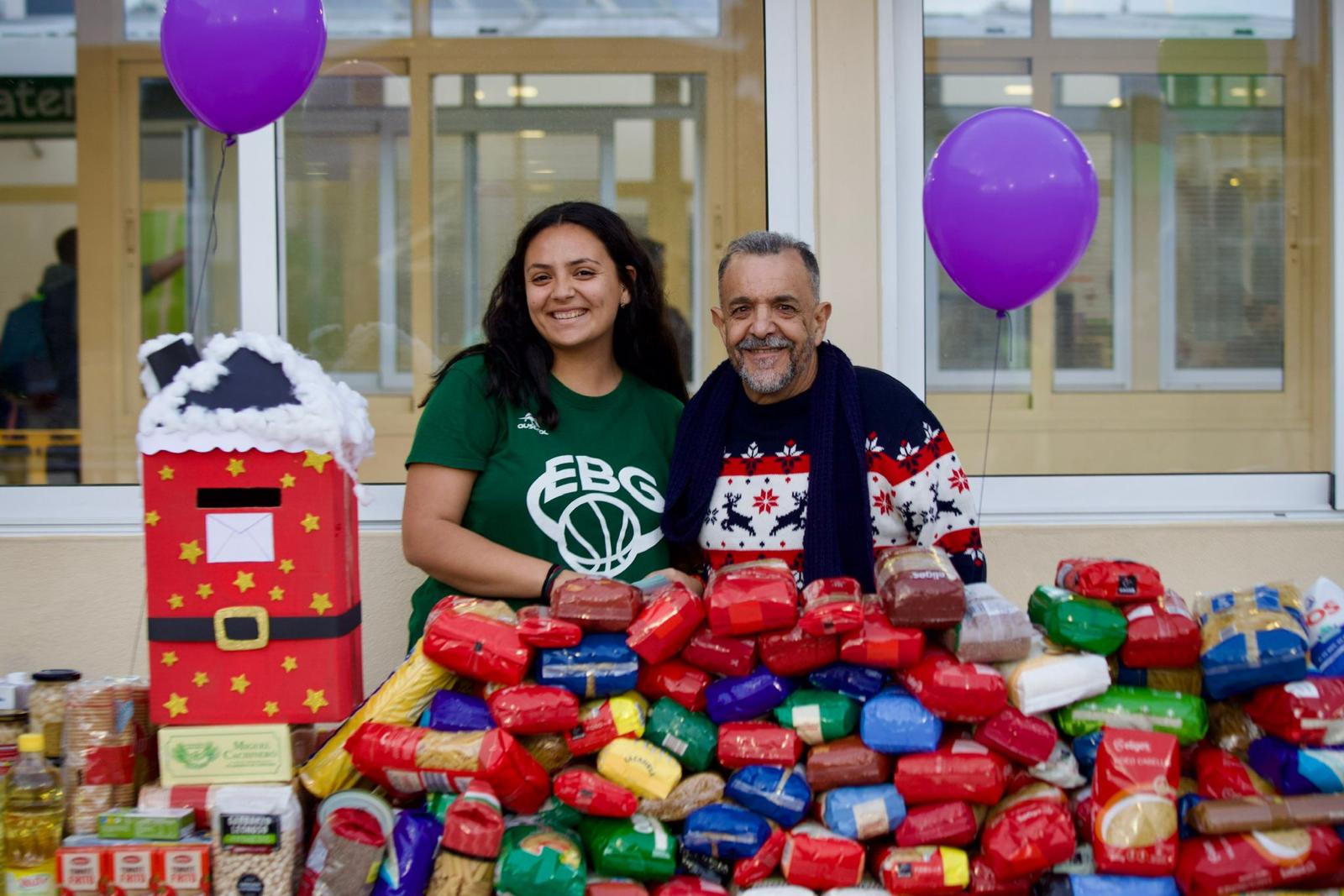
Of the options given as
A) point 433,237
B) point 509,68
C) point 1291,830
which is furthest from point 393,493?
point 1291,830

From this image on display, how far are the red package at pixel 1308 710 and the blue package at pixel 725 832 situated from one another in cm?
79

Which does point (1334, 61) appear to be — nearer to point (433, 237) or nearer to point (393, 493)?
point (433, 237)

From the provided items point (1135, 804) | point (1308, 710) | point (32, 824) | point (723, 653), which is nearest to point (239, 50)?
point (32, 824)

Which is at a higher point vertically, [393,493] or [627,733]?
[393,493]

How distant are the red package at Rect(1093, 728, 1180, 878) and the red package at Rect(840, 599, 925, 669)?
309 millimetres

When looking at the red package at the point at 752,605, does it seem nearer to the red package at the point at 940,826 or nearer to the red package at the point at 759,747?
the red package at the point at 759,747

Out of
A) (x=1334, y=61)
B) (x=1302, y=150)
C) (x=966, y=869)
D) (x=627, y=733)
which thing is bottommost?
(x=966, y=869)

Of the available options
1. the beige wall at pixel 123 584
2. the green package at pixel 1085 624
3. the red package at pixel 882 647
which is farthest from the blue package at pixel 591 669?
the beige wall at pixel 123 584

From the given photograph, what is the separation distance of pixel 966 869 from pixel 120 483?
323 centimetres

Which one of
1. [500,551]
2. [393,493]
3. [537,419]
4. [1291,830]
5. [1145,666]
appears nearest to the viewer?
[1291,830]

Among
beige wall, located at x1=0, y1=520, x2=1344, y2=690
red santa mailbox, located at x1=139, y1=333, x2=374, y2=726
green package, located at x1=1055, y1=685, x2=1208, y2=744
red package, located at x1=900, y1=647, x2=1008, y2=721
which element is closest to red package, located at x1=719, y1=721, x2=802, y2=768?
red package, located at x1=900, y1=647, x2=1008, y2=721

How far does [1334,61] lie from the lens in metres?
3.98

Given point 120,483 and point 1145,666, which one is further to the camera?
point 120,483

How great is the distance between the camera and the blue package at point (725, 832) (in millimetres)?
1837
